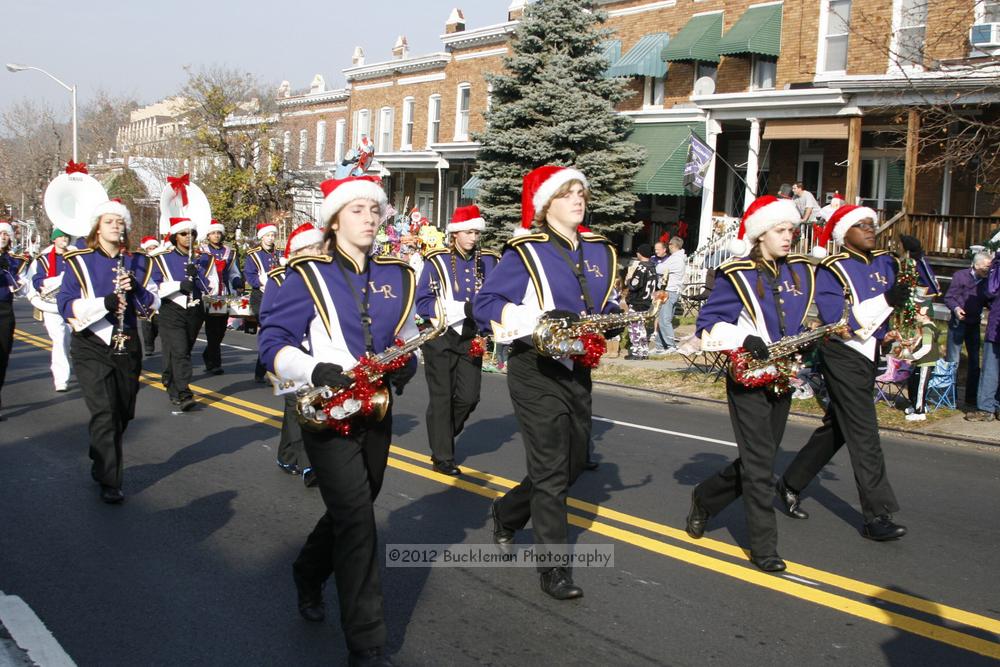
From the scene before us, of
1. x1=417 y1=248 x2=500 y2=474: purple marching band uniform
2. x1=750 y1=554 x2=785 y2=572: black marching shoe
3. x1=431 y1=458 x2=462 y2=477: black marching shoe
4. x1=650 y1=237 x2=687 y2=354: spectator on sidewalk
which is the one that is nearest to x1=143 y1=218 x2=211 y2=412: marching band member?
x1=417 y1=248 x2=500 y2=474: purple marching band uniform

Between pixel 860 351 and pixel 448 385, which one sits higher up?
pixel 860 351

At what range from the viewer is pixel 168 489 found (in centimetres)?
765

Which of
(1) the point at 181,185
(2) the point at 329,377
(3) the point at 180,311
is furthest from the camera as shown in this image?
(3) the point at 180,311

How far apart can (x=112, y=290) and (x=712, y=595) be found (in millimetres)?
4974

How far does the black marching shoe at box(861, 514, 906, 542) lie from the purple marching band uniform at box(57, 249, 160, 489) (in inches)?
207

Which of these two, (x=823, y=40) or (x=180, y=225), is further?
(x=823, y=40)

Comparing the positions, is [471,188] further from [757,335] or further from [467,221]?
[757,335]

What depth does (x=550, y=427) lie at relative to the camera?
528cm

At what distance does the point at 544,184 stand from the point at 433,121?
33875 mm

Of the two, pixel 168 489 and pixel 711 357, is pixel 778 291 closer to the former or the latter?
pixel 168 489

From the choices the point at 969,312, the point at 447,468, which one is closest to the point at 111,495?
the point at 447,468

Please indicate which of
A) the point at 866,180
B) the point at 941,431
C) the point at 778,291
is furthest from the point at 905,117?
the point at 778,291

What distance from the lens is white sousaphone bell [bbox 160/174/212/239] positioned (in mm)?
11195

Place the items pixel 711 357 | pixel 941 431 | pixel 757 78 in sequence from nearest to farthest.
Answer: pixel 941 431 → pixel 711 357 → pixel 757 78
